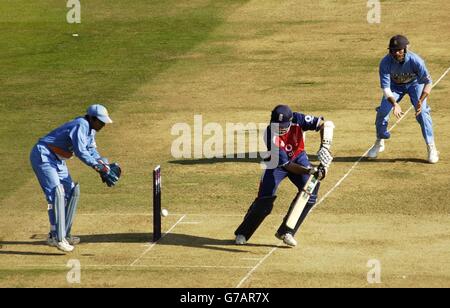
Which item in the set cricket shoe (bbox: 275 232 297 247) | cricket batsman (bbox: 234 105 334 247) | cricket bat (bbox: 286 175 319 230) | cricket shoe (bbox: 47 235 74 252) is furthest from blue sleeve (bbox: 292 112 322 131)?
cricket shoe (bbox: 47 235 74 252)

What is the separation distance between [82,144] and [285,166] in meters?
3.00

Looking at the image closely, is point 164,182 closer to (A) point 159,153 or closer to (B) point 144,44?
(A) point 159,153

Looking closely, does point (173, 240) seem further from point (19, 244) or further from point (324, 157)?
point (324, 157)

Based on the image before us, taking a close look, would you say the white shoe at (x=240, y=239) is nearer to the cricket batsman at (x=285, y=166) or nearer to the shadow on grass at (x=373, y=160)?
the cricket batsman at (x=285, y=166)

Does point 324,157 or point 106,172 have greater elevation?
point 324,157

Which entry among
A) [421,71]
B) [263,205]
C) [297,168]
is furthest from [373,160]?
[263,205]

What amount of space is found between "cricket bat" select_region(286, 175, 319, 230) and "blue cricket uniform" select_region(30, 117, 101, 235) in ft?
9.69

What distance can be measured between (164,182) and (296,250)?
14.8 ft

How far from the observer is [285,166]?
17.9 metres

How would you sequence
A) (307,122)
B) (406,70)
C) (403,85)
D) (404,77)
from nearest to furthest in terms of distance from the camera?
(307,122) → (406,70) → (404,77) → (403,85)

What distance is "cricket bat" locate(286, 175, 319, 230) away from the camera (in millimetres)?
17641

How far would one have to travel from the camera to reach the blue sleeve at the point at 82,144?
17.5 m

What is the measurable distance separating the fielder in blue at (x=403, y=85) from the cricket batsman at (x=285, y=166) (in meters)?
3.75

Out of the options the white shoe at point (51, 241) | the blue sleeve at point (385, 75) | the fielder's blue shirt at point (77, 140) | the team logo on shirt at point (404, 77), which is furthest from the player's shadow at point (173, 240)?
the team logo on shirt at point (404, 77)
